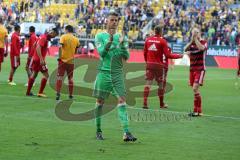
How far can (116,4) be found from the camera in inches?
2053

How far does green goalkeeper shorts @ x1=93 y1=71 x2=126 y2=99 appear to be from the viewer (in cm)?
1211

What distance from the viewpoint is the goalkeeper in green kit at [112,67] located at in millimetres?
11883

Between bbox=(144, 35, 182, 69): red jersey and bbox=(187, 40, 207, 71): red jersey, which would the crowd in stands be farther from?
bbox=(187, 40, 207, 71): red jersey

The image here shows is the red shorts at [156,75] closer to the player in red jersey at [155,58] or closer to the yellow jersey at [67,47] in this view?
the player in red jersey at [155,58]

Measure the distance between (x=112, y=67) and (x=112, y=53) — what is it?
0.27m

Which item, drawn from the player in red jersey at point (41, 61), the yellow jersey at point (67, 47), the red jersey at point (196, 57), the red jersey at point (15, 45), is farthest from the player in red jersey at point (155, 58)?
the red jersey at point (15, 45)

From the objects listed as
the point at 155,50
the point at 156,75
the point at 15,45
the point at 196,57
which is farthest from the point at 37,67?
the point at 196,57

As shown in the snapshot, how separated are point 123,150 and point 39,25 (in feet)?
132

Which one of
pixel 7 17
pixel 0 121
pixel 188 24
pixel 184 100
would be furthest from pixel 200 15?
pixel 0 121

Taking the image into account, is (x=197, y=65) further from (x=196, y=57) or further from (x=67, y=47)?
(x=67, y=47)

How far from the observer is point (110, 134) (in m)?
13.1

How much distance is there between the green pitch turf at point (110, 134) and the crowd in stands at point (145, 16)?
84.9ft

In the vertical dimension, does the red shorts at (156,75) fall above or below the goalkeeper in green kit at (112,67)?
below

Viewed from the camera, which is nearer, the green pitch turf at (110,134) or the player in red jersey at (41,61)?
the green pitch turf at (110,134)
